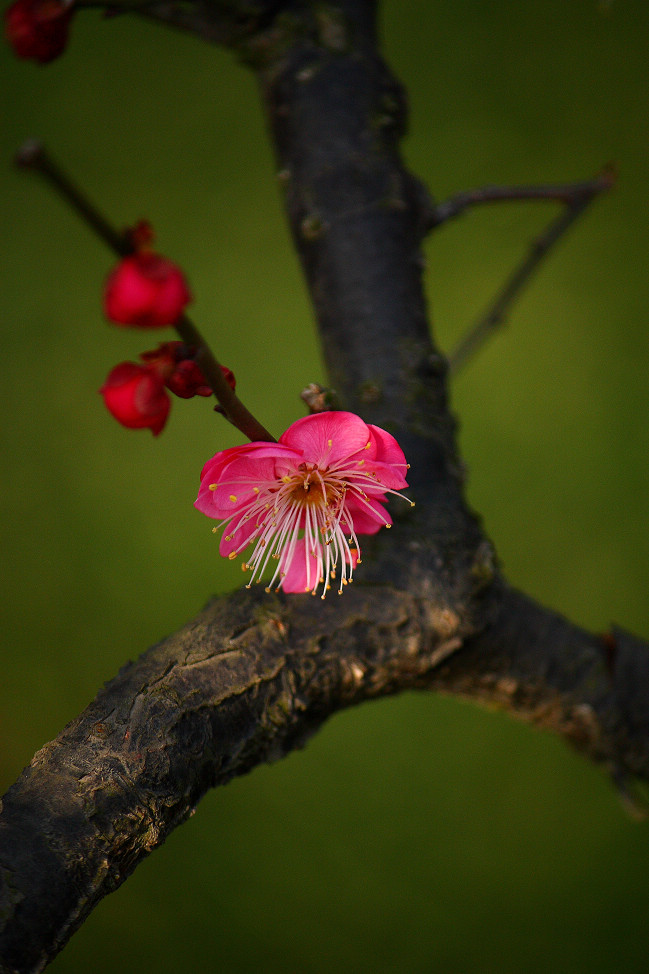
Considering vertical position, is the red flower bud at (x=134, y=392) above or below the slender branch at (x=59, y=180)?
below

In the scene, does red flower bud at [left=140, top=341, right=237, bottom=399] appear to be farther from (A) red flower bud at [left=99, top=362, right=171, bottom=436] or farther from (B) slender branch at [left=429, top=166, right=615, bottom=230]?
(B) slender branch at [left=429, top=166, right=615, bottom=230]

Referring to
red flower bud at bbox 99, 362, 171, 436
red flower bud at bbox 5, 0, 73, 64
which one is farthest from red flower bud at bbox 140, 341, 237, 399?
red flower bud at bbox 5, 0, 73, 64

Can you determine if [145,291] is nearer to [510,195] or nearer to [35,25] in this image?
[35,25]

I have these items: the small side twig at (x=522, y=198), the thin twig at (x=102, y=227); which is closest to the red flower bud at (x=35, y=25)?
the thin twig at (x=102, y=227)

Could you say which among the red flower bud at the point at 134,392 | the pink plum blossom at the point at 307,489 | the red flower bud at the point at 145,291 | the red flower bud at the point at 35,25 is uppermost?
the red flower bud at the point at 35,25

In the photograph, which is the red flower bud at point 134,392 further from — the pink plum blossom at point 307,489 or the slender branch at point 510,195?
the slender branch at point 510,195

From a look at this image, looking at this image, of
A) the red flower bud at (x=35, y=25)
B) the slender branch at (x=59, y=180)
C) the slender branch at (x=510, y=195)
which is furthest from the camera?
the slender branch at (x=510, y=195)

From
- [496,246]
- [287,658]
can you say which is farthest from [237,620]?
[496,246]

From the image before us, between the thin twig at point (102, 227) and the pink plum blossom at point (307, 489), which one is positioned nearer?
the thin twig at point (102, 227)
